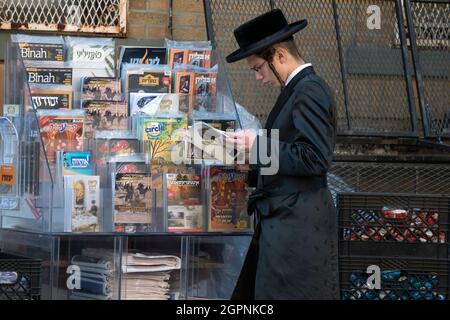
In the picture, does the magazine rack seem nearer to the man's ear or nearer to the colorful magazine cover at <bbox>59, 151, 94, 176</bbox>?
the colorful magazine cover at <bbox>59, 151, 94, 176</bbox>

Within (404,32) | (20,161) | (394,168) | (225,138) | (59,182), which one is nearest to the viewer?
(225,138)

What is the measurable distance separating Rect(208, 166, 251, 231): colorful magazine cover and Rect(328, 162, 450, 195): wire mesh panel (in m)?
1.58

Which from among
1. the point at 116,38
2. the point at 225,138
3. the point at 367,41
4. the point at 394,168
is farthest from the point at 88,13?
the point at 225,138

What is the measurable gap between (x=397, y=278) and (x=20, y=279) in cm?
190

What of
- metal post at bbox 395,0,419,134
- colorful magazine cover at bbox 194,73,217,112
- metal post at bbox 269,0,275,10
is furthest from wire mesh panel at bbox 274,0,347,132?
colorful magazine cover at bbox 194,73,217,112

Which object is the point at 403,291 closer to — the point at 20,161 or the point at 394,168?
the point at 394,168

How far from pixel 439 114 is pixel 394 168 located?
104 centimetres

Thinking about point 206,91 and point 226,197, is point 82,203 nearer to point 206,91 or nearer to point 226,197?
point 226,197

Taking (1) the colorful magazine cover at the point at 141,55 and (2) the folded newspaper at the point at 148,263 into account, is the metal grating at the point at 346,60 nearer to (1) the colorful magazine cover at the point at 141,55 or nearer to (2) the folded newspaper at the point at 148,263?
(1) the colorful magazine cover at the point at 141,55

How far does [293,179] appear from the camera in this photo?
3.86m

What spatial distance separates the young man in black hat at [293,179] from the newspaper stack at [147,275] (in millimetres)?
764

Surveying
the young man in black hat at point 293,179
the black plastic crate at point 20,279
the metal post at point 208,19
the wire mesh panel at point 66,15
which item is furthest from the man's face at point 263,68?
the wire mesh panel at point 66,15

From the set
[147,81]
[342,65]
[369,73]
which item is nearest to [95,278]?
[147,81]

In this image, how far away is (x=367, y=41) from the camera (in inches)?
273
